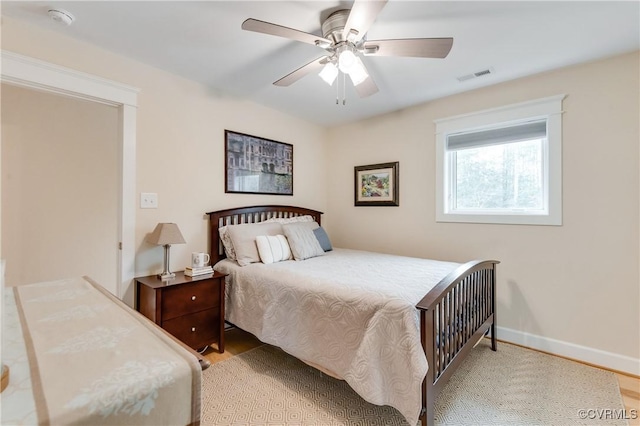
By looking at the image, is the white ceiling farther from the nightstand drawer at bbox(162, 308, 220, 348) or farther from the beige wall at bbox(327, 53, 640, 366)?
the nightstand drawer at bbox(162, 308, 220, 348)

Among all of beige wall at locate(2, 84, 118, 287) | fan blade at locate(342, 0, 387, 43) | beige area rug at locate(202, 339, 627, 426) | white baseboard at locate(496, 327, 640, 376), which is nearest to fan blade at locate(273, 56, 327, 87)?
fan blade at locate(342, 0, 387, 43)

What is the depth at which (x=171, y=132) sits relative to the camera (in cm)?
265

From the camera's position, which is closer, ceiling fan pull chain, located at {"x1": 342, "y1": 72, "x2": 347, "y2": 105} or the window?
the window

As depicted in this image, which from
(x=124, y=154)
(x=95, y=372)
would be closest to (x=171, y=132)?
(x=124, y=154)

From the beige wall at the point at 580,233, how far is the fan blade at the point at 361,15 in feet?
6.22

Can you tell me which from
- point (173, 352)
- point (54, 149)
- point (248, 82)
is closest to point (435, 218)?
point (248, 82)

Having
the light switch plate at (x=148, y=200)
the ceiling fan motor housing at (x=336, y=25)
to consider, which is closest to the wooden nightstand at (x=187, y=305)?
the light switch plate at (x=148, y=200)

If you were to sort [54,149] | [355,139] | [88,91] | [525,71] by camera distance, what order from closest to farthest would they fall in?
[88,91]
[525,71]
[54,149]
[355,139]

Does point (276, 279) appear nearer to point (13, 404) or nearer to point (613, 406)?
point (13, 404)

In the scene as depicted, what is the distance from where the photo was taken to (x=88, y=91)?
7.14 feet

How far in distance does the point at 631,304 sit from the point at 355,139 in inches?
121

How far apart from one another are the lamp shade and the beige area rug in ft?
3.50

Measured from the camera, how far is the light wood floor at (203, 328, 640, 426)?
6.17ft

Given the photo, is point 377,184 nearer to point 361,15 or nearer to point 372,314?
point 372,314
